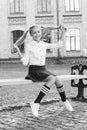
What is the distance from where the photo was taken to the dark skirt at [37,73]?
5.80 meters

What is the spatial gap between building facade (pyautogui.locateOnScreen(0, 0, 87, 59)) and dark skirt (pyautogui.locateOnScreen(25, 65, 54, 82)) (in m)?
27.1

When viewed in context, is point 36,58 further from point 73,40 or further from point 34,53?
point 73,40

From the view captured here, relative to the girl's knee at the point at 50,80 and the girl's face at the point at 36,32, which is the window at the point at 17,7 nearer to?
the girl's face at the point at 36,32

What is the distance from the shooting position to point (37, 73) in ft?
19.1

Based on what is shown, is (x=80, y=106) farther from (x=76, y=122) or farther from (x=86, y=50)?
(x=86, y=50)

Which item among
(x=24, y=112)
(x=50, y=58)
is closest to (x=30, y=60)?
(x=24, y=112)

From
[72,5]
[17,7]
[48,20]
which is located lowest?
[48,20]

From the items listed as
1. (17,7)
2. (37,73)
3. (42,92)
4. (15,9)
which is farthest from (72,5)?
(42,92)

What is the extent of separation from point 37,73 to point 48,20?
92.5ft

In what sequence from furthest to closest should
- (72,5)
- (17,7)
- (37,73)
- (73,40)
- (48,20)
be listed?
1. (17,7)
2. (48,20)
3. (72,5)
4. (73,40)
5. (37,73)

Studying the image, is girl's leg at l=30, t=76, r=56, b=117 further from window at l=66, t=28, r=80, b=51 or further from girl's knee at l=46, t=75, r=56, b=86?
window at l=66, t=28, r=80, b=51

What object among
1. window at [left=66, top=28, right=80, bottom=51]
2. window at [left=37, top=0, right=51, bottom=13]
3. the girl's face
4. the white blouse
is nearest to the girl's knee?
the white blouse

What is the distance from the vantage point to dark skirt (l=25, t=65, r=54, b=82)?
5805mm

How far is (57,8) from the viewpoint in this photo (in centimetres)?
3384
